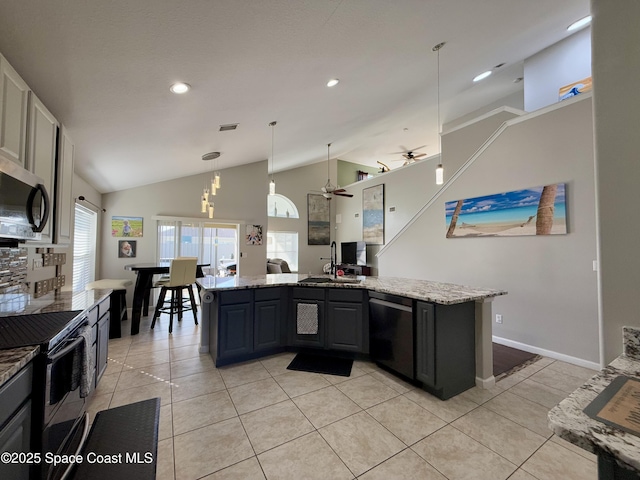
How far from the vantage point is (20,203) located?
145 centimetres

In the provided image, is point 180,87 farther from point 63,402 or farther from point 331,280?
point 331,280

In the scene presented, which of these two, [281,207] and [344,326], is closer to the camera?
[344,326]

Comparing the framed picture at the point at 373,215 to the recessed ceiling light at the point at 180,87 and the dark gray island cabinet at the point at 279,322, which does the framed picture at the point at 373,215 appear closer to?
the dark gray island cabinet at the point at 279,322

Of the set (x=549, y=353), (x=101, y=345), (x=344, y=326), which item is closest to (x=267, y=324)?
(x=344, y=326)

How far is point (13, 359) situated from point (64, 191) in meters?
1.73

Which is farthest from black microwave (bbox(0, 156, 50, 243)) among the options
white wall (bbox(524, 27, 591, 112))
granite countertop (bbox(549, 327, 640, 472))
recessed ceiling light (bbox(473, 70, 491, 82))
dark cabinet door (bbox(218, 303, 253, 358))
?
white wall (bbox(524, 27, 591, 112))


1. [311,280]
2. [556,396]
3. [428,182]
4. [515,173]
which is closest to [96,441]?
[311,280]

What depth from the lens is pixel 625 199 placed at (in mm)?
1123

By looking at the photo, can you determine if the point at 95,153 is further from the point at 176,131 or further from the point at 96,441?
the point at 96,441

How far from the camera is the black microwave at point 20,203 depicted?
4.27 feet

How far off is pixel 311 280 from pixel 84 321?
80.1 inches

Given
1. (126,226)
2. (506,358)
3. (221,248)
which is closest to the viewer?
(506,358)

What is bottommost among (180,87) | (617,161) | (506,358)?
(506,358)

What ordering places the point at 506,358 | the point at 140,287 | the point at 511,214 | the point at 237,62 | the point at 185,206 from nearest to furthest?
the point at 237,62 → the point at 506,358 → the point at 511,214 → the point at 140,287 → the point at 185,206
